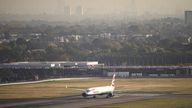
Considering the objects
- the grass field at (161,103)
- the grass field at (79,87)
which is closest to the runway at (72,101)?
the grass field at (161,103)

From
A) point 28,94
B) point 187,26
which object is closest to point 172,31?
point 187,26

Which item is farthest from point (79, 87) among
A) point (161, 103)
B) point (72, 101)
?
point (161, 103)

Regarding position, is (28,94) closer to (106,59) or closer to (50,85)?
(50,85)

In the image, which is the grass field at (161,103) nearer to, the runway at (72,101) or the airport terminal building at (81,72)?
the runway at (72,101)

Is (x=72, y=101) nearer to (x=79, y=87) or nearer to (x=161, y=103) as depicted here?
(x=161, y=103)

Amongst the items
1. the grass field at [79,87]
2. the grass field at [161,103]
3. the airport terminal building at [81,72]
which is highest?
the airport terminal building at [81,72]
